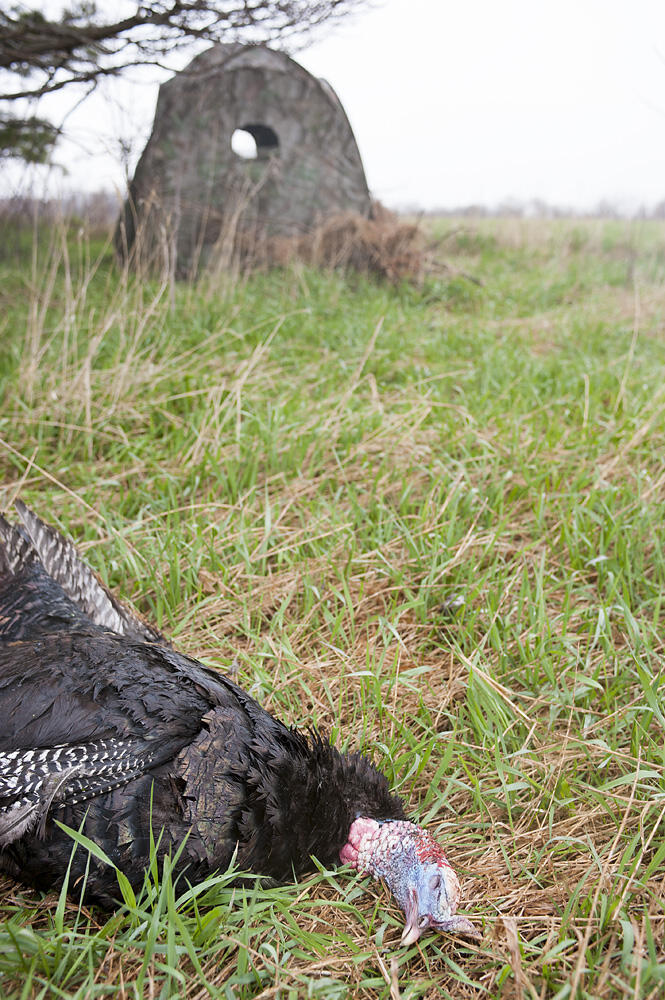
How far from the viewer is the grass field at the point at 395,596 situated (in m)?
1.46

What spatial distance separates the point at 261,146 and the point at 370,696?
716cm

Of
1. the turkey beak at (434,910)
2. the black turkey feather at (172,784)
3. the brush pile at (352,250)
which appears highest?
the brush pile at (352,250)

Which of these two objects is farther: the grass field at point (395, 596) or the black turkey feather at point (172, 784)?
the black turkey feather at point (172, 784)

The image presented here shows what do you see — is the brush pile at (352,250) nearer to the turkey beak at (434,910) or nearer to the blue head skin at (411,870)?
the blue head skin at (411,870)

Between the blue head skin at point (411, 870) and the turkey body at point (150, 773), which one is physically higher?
the turkey body at point (150, 773)

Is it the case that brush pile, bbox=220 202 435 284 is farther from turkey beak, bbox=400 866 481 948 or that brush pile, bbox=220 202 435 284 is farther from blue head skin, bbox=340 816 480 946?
turkey beak, bbox=400 866 481 948

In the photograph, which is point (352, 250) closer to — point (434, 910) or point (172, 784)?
point (172, 784)

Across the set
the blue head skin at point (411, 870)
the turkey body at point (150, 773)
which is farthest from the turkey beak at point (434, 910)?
the turkey body at point (150, 773)

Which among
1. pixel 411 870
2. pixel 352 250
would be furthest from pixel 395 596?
pixel 352 250

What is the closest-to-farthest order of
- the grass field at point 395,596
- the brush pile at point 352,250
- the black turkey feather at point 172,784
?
the grass field at point 395,596
the black turkey feather at point 172,784
the brush pile at point 352,250

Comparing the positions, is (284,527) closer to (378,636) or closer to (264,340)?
(378,636)

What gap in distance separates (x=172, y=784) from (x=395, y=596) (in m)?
1.31

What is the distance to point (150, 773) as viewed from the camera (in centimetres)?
161

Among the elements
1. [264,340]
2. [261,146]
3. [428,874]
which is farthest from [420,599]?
[261,146]
